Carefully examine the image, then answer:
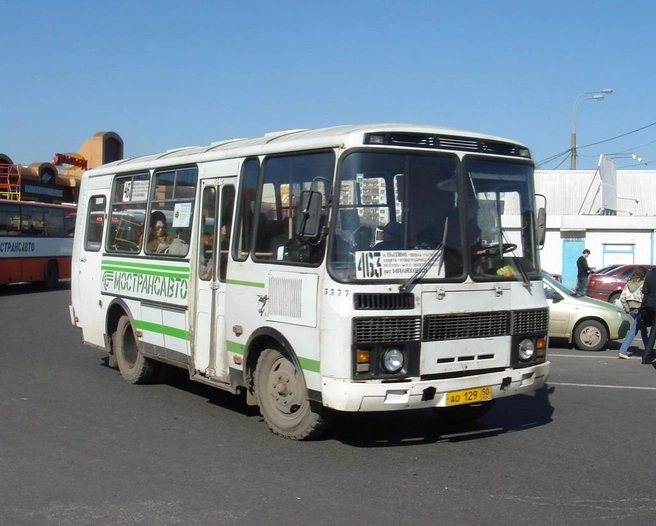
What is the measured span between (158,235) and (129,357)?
1943 millimetres

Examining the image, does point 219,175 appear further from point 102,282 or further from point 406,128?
point 102,282

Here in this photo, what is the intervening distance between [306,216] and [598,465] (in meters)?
3.21

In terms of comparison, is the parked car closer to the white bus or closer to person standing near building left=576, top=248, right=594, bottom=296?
the white bus

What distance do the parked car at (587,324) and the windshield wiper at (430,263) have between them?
852cm

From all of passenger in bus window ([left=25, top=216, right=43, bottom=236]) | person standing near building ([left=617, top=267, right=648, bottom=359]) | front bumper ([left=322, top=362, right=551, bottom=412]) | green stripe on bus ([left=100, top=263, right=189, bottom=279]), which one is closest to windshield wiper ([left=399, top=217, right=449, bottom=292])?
front bumper ([left=322, top=362, right=551, bottom=412])

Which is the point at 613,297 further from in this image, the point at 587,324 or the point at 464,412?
the point at 464,412

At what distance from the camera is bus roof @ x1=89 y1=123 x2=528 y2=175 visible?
6.98 metres

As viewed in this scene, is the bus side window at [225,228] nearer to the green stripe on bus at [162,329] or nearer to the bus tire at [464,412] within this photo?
the green stripe on bus at [162,329]

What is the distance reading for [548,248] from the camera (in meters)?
36.2

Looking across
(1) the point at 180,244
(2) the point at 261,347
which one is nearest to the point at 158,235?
(1) the point at 180,244

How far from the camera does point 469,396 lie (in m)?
7.17

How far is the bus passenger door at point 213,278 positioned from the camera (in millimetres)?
8469

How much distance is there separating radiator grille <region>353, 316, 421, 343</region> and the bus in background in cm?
2261

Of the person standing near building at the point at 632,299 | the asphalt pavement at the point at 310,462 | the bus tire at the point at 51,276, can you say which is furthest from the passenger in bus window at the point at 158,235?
the bus tire at the point at 51,276
